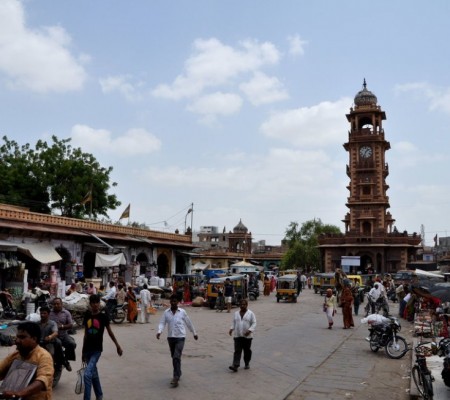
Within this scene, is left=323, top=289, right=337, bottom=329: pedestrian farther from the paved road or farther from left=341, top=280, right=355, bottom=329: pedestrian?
the paved road

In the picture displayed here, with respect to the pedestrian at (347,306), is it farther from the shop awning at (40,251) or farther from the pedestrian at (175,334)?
the shop awning at (40,251)

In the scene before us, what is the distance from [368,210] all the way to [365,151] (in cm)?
683

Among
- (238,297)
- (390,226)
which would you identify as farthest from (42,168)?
(390,226)

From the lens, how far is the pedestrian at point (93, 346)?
6848mm

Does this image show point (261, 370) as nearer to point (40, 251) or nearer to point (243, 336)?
point (243, 336)

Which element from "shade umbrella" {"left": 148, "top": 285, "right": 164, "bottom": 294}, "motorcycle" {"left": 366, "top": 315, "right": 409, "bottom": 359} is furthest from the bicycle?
"shade umbrella" {"left": 148, "top": 285, "right": 164, "bottom": 294}

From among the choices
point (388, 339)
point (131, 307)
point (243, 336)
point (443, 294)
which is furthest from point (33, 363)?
point (131, 307)

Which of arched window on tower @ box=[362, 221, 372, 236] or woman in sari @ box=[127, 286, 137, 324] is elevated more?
arched window on tower @ box=[362, 221, 372, 236]

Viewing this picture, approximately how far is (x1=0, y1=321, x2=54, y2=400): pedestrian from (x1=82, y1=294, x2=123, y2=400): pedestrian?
2.73m

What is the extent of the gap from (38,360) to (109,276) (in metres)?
24.7

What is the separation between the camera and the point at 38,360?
4133mm

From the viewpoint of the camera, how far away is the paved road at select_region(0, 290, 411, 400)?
7.94 m

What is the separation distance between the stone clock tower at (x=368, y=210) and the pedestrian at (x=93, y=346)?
4761 cm

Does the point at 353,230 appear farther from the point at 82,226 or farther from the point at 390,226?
the point at 82,226
